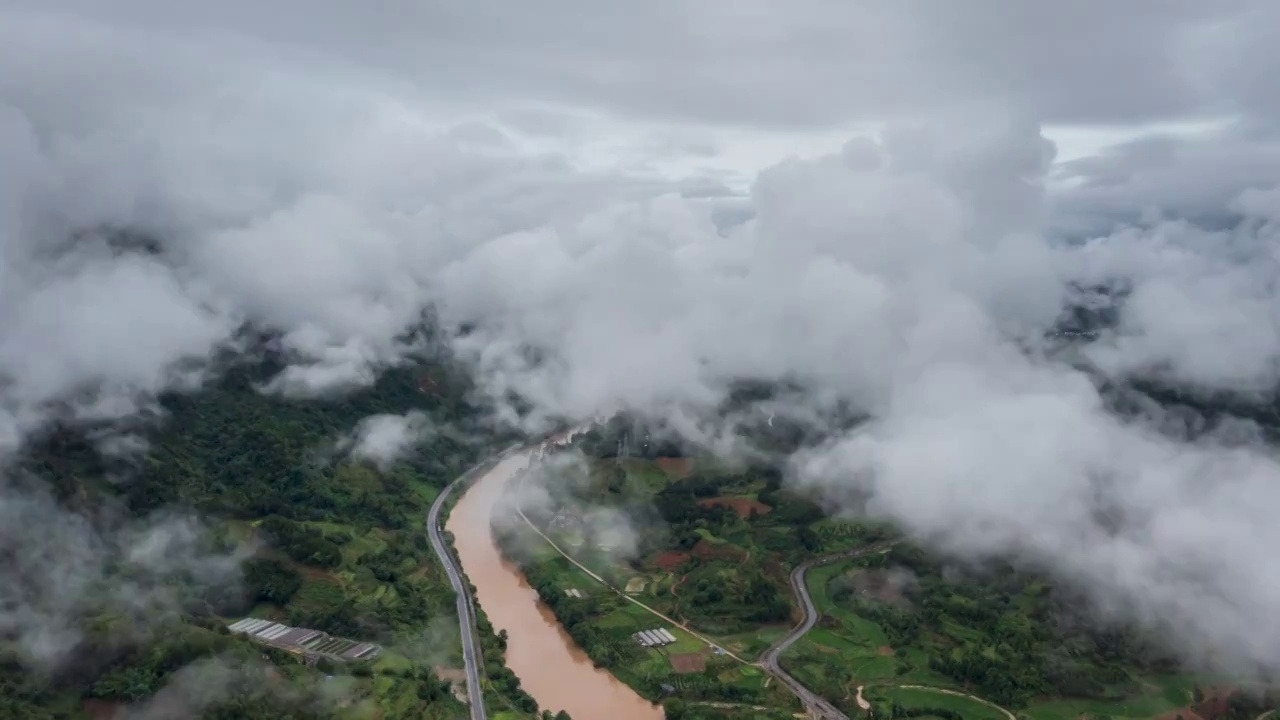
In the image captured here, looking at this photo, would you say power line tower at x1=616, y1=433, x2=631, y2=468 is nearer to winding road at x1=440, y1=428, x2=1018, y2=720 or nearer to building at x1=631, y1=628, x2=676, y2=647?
winding road at x1=440, y1=428, x2=1018, y2=720

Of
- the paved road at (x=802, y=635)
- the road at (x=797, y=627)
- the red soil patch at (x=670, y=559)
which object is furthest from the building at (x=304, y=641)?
the paved road at (x=802, y=635)

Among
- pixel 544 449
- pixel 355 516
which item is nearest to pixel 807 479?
pixel 544 449

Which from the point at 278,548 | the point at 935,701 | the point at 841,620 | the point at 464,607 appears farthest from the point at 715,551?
the point at 278,548

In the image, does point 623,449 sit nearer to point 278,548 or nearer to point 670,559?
point 670,559

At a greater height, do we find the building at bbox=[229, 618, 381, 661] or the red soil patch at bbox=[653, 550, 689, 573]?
the building at bbox=[229, 618, 381, 661]

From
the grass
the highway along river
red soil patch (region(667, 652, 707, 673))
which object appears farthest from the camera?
red soil patch (region(667, 652, 707, 673))

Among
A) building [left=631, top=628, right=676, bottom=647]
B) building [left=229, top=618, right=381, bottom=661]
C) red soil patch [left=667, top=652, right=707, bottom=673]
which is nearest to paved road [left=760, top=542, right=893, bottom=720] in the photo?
red soil patch [left=667, top=652, right=707, bottom=673]
